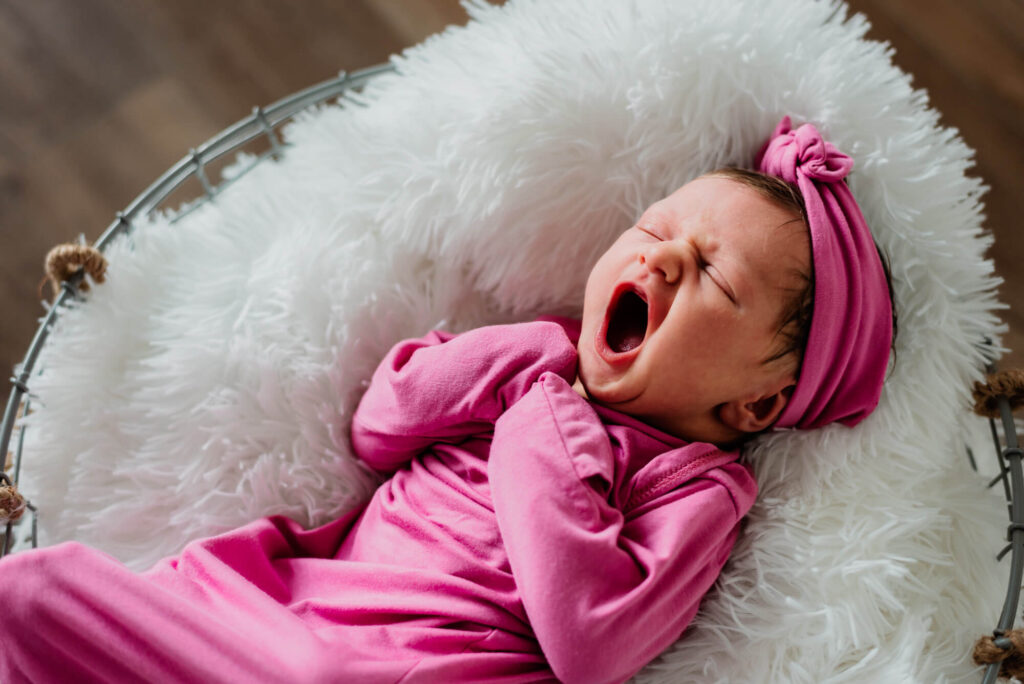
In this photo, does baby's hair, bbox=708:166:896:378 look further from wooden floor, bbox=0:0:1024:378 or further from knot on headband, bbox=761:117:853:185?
wooden floor, bbox=0:0:1024:378

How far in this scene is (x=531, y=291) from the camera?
1.18 meters

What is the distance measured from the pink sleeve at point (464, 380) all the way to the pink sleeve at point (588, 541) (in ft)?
0.12

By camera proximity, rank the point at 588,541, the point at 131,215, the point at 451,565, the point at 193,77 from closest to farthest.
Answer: the point at 588,541 < the point at 451,565 < the point at 131,215 < the point at 193,77

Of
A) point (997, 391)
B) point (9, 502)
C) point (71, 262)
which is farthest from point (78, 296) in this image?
point (997, 391)

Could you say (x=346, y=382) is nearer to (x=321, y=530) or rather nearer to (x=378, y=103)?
(x=321, y=530)

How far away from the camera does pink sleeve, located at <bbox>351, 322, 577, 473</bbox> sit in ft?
3.26

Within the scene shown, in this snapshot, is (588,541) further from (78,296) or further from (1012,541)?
(78,296)

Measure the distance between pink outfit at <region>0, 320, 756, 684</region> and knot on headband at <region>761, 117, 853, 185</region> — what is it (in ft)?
1.11

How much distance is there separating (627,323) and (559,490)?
251mm

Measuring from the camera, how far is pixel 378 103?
1.21m

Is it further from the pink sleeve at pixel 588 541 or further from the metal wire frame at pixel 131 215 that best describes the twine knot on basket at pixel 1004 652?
the metal wire frame at pixel 131 215

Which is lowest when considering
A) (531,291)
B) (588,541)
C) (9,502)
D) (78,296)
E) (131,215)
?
(9,502)

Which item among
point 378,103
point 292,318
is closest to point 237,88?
point 378,103

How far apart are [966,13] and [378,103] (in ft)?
3.78
